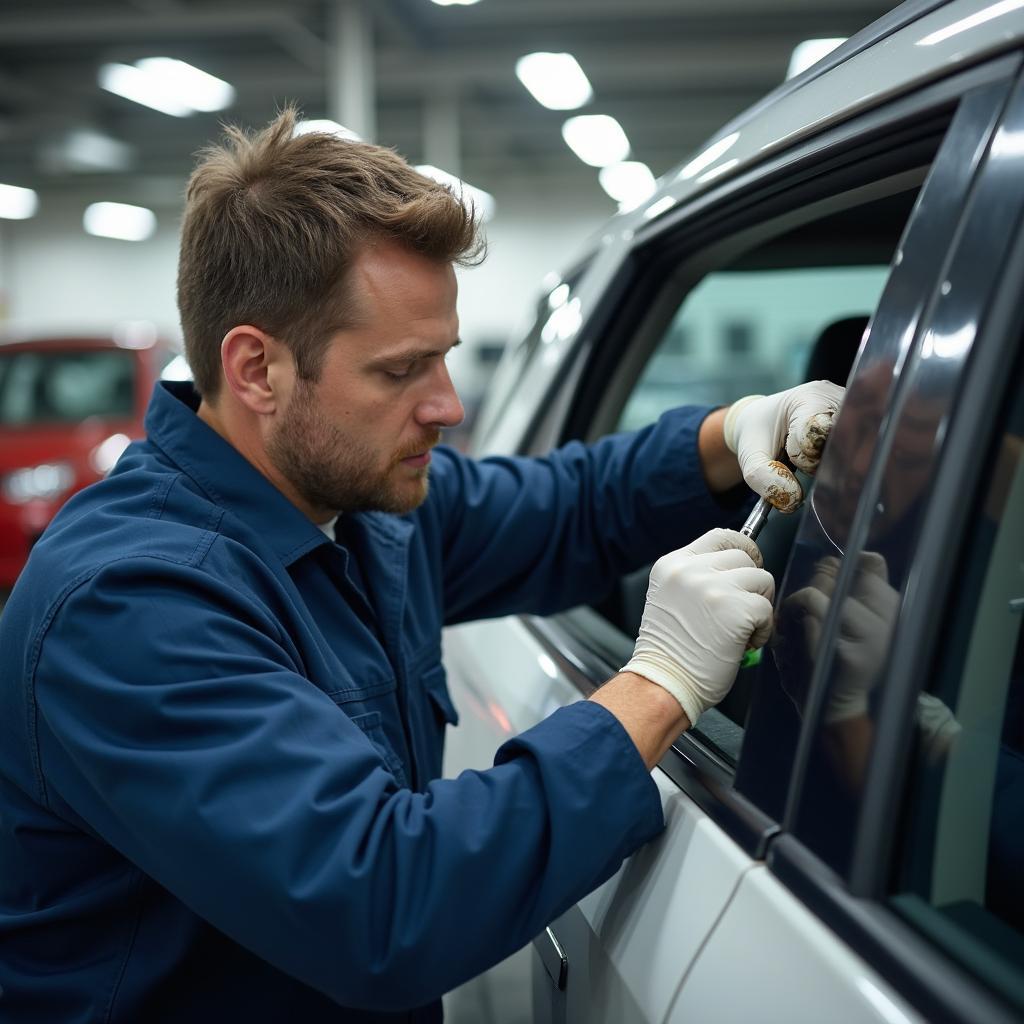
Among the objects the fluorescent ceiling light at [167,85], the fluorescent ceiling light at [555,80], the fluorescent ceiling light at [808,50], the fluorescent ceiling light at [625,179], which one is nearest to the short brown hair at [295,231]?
the fluorescent ceiling light at [808,50]

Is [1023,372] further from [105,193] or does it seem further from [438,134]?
[105,193]

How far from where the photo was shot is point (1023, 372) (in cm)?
70

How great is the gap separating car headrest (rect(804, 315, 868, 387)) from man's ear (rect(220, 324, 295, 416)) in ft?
2.78

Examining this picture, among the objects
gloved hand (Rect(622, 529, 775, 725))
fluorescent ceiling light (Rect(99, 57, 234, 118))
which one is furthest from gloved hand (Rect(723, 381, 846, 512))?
fluorescent ceiling light (Rect(99, 57, 234, 118))

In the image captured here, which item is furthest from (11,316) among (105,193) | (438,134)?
(438,134)

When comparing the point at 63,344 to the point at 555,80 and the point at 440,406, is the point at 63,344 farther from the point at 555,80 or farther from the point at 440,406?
the point at 555,80

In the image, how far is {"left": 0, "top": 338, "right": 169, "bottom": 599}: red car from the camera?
4.97 meters

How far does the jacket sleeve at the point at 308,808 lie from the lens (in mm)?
865

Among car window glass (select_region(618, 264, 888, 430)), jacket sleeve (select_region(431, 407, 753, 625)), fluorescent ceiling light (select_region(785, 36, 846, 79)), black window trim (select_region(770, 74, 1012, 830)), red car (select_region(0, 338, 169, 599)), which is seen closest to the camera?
black window trim (select_region(770, 74, 1012, 830))

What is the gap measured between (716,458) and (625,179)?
13.3 metres

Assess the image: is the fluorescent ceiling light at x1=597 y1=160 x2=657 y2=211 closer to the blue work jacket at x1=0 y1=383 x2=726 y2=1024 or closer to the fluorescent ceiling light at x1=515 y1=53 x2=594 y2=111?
the fluorescent ceiling light at x1=515 y1=53 x2=594 y2=111

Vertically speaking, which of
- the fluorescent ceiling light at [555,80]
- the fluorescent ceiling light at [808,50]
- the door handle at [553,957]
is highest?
the fluorescent ceiling light at [808,50]

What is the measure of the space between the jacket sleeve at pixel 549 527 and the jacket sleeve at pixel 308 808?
0.69 meters

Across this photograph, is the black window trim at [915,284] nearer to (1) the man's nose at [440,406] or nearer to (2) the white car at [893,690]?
(2) the white car at [893,690]
